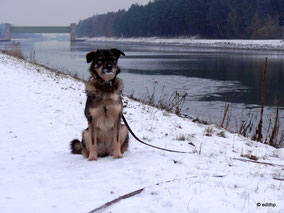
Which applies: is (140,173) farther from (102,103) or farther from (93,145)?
(102,103)

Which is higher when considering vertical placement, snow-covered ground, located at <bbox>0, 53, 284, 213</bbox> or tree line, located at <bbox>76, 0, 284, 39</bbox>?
tree line, located at <bbox>76, 0, 284, 39</bbox>

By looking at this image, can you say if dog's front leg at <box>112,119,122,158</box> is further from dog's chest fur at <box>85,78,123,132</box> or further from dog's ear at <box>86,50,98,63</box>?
dog's ear at <box>86,50,98,63</box>

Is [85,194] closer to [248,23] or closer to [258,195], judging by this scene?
[258,195]

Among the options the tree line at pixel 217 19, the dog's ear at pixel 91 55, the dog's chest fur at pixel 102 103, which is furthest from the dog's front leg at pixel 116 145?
the tree line at pixel 217 19

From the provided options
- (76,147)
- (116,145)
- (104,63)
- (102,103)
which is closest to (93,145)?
(116,145)

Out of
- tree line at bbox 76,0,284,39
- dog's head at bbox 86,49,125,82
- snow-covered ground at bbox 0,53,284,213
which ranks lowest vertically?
snow-covered ground at bbox 0,53,284,213

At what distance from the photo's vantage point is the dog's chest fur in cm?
582

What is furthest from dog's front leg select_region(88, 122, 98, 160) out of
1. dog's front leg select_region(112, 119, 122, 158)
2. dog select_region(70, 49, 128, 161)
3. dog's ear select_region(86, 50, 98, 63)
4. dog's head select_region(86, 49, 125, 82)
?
dog's ear select_region(86, 50, 98, 63)

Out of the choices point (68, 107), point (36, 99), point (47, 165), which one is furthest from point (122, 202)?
point (36, 99)

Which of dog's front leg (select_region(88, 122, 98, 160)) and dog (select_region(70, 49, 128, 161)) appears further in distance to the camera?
dog's front leg (select_region(88, 122, 98, 160))

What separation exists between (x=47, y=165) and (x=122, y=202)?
7.16 ft

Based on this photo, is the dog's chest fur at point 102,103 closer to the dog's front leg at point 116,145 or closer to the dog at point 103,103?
the dog at point 103,103

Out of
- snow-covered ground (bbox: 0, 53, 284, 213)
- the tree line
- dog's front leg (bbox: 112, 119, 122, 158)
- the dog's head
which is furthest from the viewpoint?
the tree line

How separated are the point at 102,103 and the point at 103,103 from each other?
18mm
